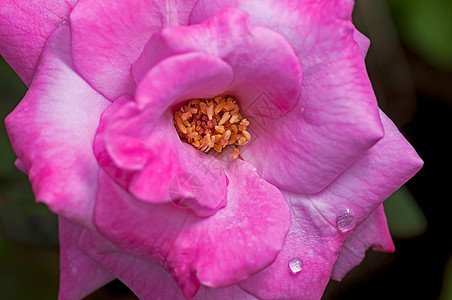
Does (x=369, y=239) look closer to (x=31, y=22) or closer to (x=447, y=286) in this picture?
(x=447, y=286)

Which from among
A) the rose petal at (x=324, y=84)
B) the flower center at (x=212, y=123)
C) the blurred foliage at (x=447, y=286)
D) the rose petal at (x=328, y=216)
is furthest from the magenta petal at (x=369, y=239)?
the blurred foliage at (x=447, y=286)

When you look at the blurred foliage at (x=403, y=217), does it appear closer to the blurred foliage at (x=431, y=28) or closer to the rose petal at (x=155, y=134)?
the blurred foliage at (x=431, y=28)

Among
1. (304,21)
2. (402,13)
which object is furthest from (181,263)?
(402,13)

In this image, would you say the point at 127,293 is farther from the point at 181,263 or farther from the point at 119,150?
the point at 119,150

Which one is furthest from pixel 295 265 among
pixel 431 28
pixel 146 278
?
pixel 431 28

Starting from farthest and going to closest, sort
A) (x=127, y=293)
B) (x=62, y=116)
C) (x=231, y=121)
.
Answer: (x=127, y=293) < (x=231, y=121) < (x=62, y=116)

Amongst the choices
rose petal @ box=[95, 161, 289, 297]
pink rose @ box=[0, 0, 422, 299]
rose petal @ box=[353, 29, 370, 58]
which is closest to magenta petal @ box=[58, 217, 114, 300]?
pink rose @ box=[0, 0, 422, 299]
